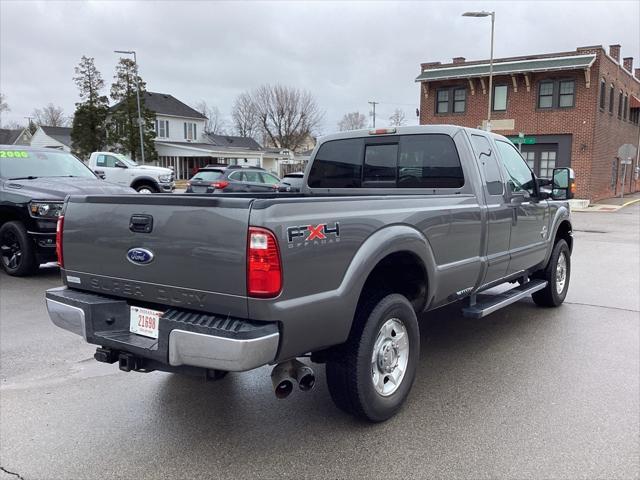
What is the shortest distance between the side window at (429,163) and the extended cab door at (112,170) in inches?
705

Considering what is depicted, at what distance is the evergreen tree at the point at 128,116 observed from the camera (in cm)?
4306

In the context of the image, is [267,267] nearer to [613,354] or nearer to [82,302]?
[82,302]

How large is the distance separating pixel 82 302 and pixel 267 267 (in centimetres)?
131

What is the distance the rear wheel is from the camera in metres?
7.61

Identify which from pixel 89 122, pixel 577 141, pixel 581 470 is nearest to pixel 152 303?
pixel 581 470

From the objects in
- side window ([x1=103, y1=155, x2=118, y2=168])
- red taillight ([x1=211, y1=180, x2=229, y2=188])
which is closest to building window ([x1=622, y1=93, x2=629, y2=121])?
red taillight ([x1=211, y1=180, x2=229, y2=188])

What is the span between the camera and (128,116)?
141ft

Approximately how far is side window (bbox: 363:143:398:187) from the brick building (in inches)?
838

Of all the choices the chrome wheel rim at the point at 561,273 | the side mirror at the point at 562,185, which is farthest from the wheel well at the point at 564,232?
the side mirror at the point at 562,185

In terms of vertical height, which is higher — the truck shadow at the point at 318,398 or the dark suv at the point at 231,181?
the dark suv at the point at 231,181

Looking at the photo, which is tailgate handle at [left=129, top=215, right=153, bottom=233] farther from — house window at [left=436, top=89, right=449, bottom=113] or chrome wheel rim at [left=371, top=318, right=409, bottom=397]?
house window at [left=436, top=89, right=449, bottom=113]

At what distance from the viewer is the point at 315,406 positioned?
3.85 m

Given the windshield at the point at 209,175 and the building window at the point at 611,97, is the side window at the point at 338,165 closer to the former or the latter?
the windshield at the point at 209,175


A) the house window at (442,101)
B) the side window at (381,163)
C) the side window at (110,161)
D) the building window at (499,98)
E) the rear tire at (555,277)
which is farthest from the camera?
the house window at (442,101)
